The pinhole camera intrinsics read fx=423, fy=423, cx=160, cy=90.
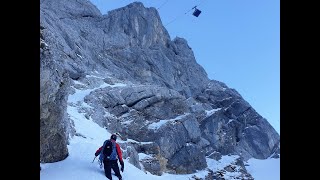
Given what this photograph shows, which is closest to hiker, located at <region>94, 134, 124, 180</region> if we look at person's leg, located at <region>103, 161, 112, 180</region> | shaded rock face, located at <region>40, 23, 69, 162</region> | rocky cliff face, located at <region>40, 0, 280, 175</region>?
person's leg, located at <region>103, 161, 112, 180</region>

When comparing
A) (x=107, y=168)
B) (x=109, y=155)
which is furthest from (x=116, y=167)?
(x=109, y=155)

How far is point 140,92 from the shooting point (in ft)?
125

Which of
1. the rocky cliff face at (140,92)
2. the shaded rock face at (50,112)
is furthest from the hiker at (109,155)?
the rocky cliff face at (140,92)

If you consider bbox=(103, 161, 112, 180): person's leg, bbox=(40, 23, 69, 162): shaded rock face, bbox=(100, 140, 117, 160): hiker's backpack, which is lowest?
bbox=(103, 161, 112, 180): person's leg

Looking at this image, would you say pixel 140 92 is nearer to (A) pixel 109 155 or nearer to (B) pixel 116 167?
(B) pixel 116 167

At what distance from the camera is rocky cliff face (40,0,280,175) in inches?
637

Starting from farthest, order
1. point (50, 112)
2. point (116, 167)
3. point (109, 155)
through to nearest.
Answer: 1. point (50, 112)
2. point (116, 167)
3. point (109, 155)

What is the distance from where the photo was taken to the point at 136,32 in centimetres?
6397

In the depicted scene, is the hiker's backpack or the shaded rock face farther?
the shaded rock face

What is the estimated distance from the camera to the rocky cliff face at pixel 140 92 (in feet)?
53.1

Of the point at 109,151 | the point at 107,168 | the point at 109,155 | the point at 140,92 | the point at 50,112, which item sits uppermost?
the point at 140,92

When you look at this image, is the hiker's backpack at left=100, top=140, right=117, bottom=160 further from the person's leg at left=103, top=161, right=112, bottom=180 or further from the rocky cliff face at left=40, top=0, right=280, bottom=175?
the rocky cliff face at left=40, top=0, right=280, bottom=175
